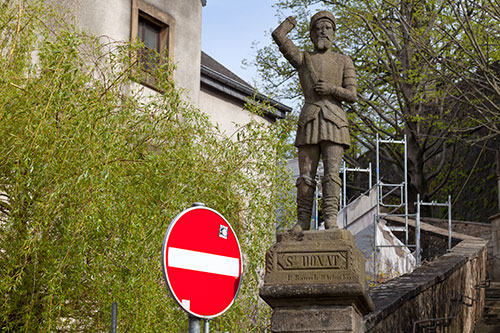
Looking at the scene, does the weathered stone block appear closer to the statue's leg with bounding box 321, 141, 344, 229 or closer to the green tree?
the statue's leg with bounding box 321, 141, 344, 229

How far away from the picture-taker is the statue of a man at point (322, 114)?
5785mm

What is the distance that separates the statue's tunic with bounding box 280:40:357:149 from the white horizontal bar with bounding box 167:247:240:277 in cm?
184

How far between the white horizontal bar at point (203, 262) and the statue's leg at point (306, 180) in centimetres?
170

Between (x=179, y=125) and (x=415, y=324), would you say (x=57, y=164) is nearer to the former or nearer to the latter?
(x=179, y=125)

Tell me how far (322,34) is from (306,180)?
3.74 feet

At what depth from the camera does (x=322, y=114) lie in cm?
581

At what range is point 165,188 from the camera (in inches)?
309

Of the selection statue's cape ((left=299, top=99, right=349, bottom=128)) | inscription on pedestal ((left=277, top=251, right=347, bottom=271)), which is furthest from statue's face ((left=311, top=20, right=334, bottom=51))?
inscription on pedestal ((left=277, top=251, right=347, bottom=271))

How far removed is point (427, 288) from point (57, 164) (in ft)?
15.4

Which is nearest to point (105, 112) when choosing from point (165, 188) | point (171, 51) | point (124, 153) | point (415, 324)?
point (124, 153)

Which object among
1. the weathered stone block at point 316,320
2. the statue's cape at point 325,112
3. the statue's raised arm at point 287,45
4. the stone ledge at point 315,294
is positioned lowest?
the weathered stone block at point 316,320

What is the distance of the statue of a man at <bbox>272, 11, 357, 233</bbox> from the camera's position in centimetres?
579

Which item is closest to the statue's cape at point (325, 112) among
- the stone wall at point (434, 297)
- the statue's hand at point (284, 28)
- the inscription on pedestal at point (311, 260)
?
the statue's hand at point (284, 28)

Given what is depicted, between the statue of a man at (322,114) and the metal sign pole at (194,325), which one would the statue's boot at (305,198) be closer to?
the statue of a man at (322,114)
